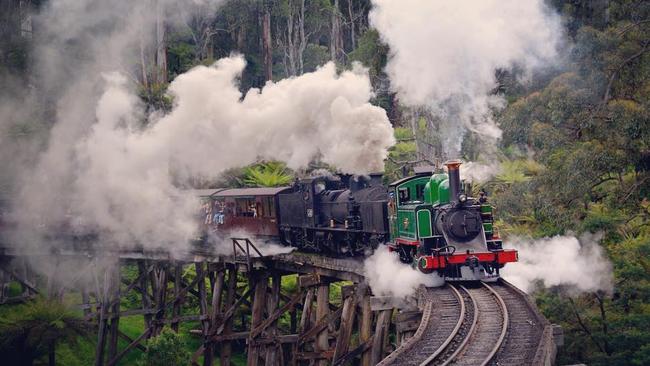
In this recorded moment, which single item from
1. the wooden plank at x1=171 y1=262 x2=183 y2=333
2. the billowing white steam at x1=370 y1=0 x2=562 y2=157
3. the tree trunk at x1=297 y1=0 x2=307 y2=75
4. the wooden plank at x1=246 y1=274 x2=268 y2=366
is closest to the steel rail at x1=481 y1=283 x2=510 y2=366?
the billowing white steam at x1=370 y1=0 x2=562 y2=157

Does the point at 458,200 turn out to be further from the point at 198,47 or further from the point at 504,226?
the point at 198,47

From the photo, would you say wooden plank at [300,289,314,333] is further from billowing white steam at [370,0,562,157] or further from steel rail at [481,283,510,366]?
steel rail at [481,283,510,366]

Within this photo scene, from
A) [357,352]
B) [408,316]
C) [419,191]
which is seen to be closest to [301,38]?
[419,191]

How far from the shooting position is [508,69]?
76.4 feet

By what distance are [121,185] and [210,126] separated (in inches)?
155

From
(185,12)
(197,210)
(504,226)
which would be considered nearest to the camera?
(504,226)

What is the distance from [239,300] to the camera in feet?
65.8

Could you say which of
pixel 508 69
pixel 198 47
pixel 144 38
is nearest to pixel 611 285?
pixel 508 69

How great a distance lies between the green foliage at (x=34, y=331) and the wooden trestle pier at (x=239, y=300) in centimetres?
113

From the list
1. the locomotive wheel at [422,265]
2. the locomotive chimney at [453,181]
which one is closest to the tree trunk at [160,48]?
the locomotive chimney at [453,181]

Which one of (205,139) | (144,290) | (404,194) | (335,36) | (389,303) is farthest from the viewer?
(335,36)

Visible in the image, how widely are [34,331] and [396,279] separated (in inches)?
398

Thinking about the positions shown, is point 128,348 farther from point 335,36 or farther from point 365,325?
point 335,36

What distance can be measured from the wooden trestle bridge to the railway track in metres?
0.02
